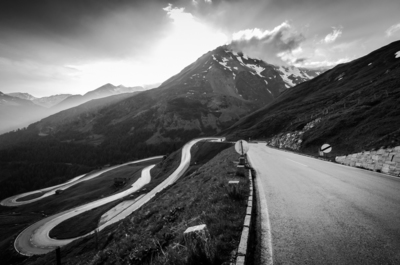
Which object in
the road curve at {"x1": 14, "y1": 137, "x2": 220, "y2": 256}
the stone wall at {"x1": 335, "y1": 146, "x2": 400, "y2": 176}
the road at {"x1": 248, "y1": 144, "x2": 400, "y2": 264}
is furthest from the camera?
the road curve at {"x1": 14, "y1": 137, "x2": 220, "y2": 256}

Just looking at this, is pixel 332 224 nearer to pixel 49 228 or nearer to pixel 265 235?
pixel 265 235

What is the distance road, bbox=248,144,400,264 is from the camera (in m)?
4.32

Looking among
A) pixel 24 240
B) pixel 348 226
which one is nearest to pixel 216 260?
pixel 348 226

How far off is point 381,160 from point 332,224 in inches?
471

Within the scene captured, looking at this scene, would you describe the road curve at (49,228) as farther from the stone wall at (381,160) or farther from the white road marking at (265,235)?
the stone wall at (381,160)

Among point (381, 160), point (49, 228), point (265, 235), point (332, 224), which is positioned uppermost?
point (381, 160)

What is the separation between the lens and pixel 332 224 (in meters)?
5.79

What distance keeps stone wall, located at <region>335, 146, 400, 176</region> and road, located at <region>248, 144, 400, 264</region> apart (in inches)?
125

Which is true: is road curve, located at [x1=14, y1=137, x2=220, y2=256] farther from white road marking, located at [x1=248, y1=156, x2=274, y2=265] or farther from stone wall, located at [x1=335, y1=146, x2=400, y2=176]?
stone wall, located at [x1=335, y1=146, x2=400, y2=176]

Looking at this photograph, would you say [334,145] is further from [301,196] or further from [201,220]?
[201,220]

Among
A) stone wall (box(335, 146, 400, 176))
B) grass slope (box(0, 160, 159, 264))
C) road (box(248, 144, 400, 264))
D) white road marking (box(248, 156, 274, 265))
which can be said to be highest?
stone wall (box(335, 146, 400, 176))

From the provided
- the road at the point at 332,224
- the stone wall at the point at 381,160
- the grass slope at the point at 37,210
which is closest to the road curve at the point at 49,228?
the grass slope at the point at 37,210

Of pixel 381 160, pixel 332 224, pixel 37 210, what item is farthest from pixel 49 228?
pixel 381 160

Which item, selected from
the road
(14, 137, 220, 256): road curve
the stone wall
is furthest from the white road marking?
(14, 137, 220, 256): road curve
